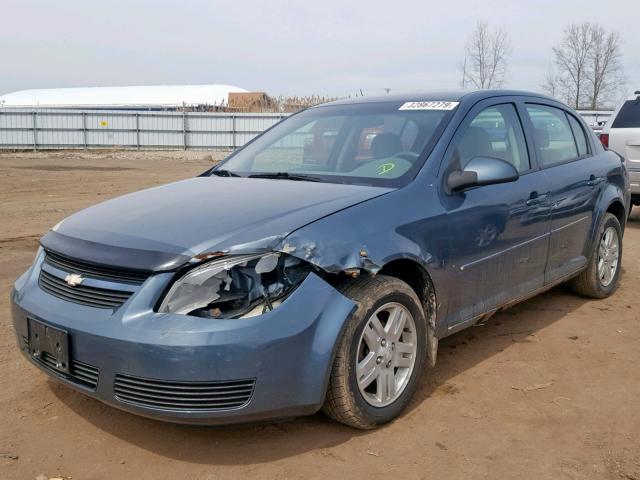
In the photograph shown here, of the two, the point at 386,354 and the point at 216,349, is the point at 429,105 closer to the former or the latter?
the point at 386,354

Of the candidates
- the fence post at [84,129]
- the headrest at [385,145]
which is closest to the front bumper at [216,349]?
the headrest at [385,145]

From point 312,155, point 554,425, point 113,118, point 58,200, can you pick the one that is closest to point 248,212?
point 312,155

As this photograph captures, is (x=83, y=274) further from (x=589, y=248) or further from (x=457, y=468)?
(x=589, y=248)

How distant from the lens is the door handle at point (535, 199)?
164 inches

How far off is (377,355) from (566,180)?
2.33 meters

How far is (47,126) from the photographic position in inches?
1216

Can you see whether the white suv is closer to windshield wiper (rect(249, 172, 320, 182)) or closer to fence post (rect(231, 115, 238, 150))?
windshield wiper (rect(249, 172, 320, 182))

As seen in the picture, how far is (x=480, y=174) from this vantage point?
3.61m

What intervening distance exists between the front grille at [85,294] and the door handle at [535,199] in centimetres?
260

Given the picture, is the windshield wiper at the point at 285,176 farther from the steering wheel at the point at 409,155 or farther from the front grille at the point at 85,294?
the front grille at the point at 85,294

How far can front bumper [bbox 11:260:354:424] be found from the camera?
262cm

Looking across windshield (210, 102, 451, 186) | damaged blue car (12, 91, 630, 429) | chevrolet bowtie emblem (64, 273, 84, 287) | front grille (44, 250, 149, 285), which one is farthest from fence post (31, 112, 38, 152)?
chevrolet bowtie emblem (64, 273, 84, 287)

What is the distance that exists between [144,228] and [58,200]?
10012 millimetres

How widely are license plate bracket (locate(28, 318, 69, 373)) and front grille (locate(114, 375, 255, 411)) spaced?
32cm
